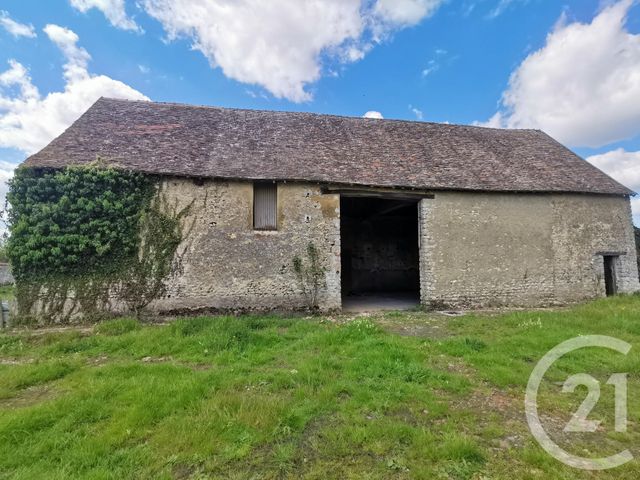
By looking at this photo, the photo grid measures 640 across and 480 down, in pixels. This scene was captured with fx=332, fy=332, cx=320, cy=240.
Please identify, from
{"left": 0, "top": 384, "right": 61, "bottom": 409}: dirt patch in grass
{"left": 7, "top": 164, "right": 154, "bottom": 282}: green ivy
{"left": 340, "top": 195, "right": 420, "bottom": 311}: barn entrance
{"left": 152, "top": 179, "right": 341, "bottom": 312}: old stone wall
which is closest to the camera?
{"left": 0, "top": 384, "right": 61, "bottom": 409}: dirt patch in grass

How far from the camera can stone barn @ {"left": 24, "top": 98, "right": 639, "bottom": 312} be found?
9.67 m

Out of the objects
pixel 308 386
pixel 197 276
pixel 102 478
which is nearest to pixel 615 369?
pixel 308 386

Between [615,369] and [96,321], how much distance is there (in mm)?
11116

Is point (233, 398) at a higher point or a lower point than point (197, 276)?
lower

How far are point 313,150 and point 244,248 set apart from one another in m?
4.40

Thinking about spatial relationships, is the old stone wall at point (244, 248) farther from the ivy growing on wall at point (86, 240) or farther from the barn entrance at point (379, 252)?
the barn entrance at point (379, 252)

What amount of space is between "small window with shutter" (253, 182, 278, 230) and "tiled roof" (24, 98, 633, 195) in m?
0.43

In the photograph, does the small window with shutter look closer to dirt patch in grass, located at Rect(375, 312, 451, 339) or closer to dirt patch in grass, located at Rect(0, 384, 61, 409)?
dirt patch in grass, located at Rect(375, 312, 451, 339)

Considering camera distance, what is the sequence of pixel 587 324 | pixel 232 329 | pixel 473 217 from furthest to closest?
pixel 473 217, pixel 587 324, pixel 232 329

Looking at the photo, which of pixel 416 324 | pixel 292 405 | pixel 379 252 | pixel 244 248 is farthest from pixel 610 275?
pixel 292 405

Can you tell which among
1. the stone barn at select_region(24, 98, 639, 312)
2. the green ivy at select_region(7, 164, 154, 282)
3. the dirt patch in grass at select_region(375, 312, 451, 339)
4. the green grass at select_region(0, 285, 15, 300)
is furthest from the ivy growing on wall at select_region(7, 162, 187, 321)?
the dirt patch in grass at select_region(375, 312, 451, 339)

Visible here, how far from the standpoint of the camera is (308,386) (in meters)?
4.43

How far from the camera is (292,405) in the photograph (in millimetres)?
3963

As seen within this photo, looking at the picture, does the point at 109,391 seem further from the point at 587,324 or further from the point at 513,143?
the point at 513,143
